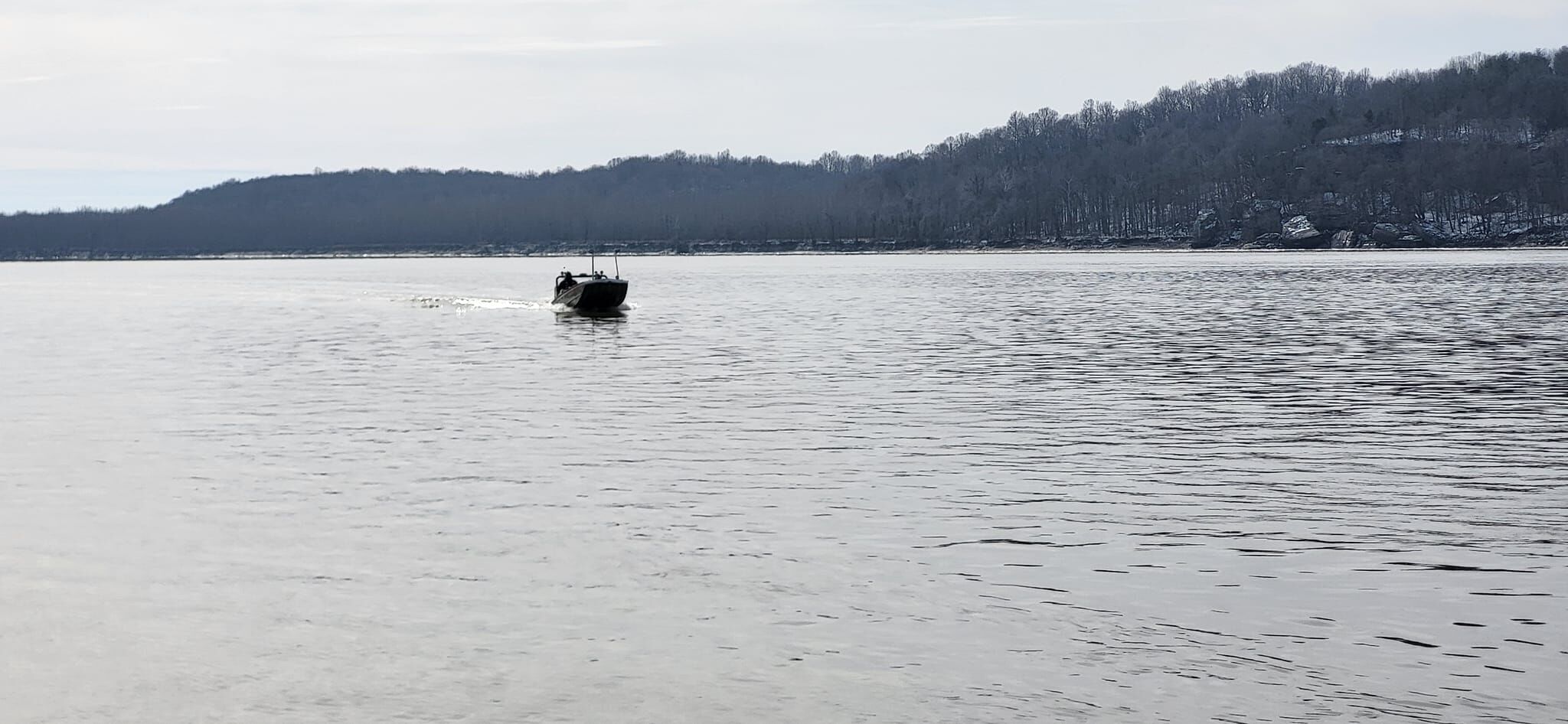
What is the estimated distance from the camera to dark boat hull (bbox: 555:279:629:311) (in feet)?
276

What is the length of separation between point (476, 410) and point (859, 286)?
96.0m

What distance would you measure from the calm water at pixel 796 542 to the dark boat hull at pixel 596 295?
121 feet

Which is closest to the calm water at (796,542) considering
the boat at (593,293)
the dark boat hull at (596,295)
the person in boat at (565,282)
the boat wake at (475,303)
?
the dark boat hull at (596,295)

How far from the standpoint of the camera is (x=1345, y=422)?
30172 millimetres

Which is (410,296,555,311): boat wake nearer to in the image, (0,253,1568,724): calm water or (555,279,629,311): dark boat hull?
(555,279,629,311): dark boat hull

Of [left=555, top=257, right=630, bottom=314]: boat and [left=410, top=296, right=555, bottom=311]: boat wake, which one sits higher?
[left=555, top=257, right=630, bottom=314]: boat

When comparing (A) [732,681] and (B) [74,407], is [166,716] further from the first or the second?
(B) [74,407]

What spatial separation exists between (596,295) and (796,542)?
219ft

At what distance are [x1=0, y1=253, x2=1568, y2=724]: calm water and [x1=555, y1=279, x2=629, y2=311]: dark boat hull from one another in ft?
121

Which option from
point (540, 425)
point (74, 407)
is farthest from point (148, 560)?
point (74, 407)

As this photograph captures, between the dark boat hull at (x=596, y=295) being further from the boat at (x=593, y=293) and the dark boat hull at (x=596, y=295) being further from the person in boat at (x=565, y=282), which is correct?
the person in boat at (x=565, y=282)

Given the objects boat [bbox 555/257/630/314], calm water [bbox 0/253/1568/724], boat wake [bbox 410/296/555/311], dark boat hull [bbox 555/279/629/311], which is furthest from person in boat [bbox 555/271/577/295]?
calm water [bbox 0/253/1568/724]

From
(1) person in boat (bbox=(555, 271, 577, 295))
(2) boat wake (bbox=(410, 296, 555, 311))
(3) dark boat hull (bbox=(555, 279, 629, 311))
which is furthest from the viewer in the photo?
(2) boat wake (bbox=(410, 296, 555, 311))

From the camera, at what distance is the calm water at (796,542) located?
1280 cm
